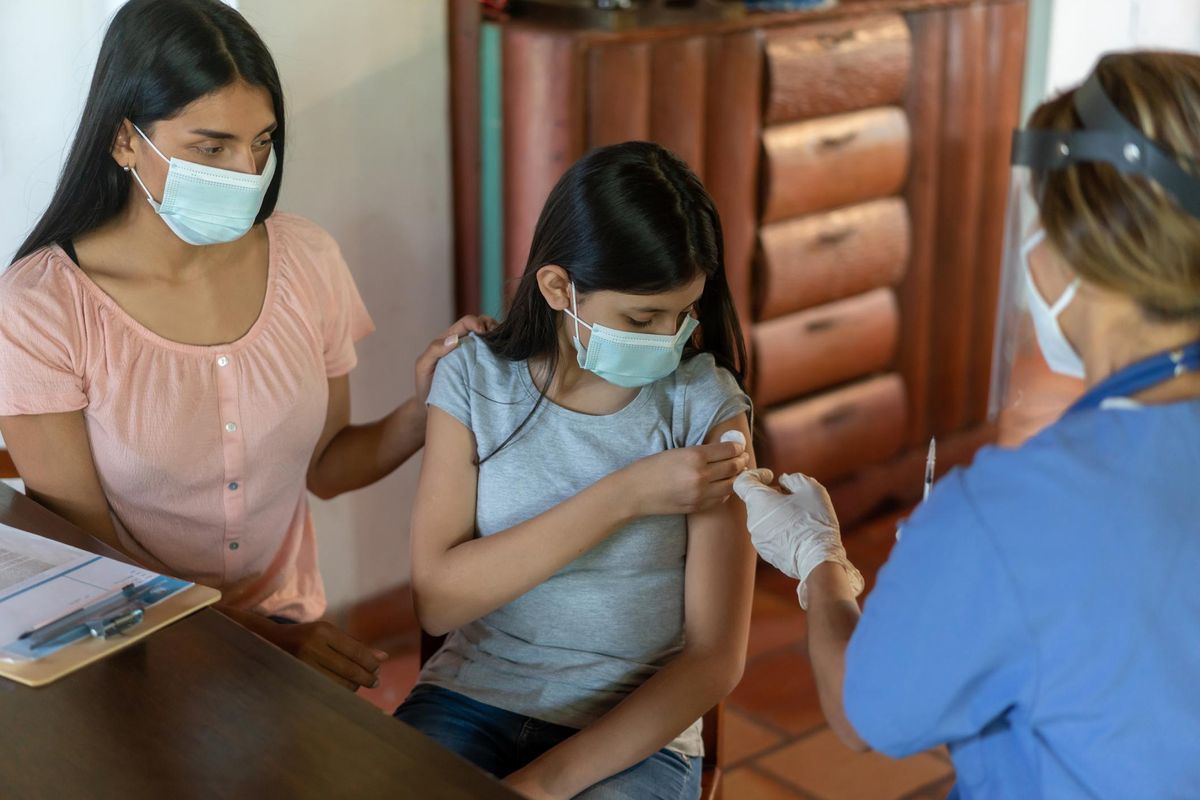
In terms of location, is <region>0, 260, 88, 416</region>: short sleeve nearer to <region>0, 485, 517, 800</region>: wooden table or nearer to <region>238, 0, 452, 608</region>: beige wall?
<region>0, 485, 517, 800</region>: wooden table

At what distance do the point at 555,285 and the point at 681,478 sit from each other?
310 millimetres

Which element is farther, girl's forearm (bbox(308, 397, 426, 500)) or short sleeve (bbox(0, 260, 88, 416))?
girl's forearm (bbox(308, 397, 426, 500))

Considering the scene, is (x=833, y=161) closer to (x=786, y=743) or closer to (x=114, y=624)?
(x=786, y=743)

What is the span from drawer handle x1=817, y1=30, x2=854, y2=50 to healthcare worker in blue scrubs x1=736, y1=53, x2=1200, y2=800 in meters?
1.94

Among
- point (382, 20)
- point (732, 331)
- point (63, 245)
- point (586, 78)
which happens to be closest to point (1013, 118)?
point (586, 78)

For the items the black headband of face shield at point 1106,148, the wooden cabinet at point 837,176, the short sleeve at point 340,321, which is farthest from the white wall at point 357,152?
the black headband of face shield at point 1106,148

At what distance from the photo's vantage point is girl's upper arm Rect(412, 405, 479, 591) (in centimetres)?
159

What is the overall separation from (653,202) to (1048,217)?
557 mm

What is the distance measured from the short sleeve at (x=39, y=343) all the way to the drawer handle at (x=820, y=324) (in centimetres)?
192

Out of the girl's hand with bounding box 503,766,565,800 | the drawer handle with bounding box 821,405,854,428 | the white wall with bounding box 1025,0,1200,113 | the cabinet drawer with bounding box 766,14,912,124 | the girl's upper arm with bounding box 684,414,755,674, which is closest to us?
the girl's hand with bounding box 503,766,565,800

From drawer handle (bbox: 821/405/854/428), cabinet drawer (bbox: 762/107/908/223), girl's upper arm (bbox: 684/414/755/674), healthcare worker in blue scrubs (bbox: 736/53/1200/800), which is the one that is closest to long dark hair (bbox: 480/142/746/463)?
girl's upper arm (bbox: 684/414/755/674)

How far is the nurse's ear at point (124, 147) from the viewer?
1.62 meters

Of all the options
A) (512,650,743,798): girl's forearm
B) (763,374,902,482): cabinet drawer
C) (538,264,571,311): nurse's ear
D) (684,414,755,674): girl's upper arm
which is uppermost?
(538,264,571,311): nurse's ear

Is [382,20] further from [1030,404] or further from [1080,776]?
[1080,776]
